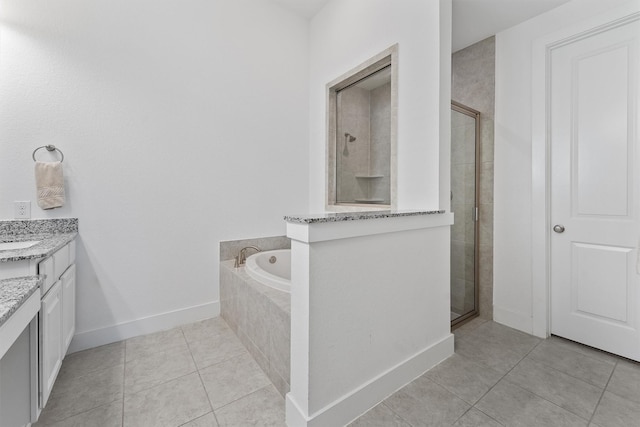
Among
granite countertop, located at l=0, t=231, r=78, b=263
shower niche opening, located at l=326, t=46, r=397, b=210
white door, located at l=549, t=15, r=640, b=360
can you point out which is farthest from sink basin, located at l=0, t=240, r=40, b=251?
white door, located at l=549, t=15, r=640, b=360

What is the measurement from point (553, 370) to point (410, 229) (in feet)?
4.10

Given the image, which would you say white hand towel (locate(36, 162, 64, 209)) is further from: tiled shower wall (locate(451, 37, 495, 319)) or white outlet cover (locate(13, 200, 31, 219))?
tiled shower wall (locate(451, 37, 495, 319))

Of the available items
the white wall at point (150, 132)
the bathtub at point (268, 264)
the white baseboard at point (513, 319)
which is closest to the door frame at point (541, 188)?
the white baseboard at point (513, 319)

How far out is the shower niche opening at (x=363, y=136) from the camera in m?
2.16

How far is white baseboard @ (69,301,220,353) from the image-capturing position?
1.94m

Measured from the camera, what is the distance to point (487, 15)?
2.19 meters

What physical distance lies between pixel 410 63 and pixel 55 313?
2.50m

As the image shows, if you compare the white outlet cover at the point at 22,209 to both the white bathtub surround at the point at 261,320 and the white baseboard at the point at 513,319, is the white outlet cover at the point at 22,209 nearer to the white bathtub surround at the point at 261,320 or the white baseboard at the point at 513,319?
the white bathtub surround at the point at 261,320

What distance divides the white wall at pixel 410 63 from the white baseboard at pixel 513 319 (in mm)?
1325

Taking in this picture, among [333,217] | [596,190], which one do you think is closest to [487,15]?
[596,190]

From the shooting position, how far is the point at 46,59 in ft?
5.89

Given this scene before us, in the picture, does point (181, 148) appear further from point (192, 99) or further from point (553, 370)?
point (553, 370)

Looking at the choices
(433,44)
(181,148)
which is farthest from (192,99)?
(433,44)

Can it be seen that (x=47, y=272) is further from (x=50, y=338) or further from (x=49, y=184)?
(x=49, y=184)
